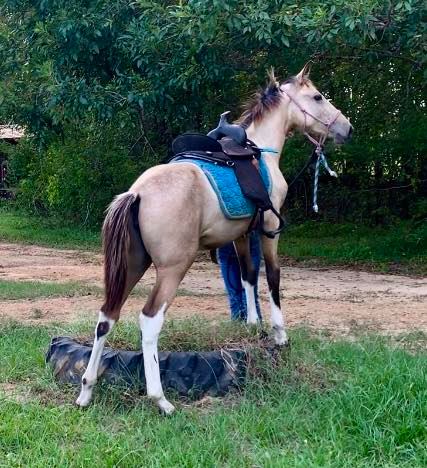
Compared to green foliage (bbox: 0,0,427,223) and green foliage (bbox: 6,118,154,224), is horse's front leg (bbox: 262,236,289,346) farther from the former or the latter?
green foliage (bbox: 6,118,154,224)

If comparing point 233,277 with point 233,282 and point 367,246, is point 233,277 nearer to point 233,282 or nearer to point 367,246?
point 233,282

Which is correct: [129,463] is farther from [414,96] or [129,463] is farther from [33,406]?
[414,96]

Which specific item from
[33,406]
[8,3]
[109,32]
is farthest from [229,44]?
[33,406]

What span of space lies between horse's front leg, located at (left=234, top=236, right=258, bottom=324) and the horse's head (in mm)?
1007

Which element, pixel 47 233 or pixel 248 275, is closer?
pixel 248 275

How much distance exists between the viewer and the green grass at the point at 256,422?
3.84 metres

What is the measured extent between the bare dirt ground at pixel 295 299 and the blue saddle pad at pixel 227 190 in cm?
249

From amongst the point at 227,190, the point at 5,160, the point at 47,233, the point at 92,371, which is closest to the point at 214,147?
the point at 227,190

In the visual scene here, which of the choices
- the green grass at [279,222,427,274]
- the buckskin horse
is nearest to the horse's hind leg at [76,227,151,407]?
the buckskin horse

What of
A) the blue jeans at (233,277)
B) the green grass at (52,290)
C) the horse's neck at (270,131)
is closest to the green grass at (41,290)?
the green grass at (52,290)

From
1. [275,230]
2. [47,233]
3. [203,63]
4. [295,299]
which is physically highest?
[203,63]

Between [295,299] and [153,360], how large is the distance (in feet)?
16.2

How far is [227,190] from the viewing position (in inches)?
198

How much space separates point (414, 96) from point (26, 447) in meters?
10.6
